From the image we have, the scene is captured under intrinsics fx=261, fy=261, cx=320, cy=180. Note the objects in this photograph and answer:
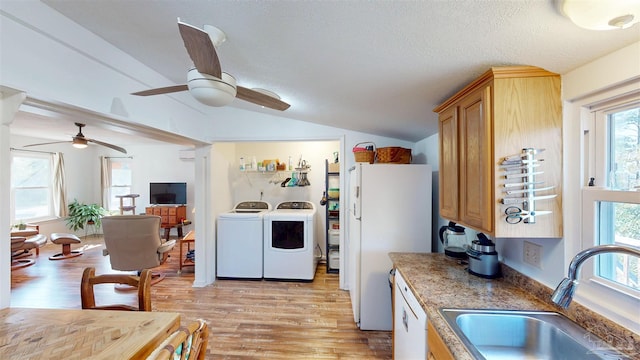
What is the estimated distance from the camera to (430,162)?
2.84 m

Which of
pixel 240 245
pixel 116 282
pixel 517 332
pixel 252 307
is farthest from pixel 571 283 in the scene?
pixel 240 245

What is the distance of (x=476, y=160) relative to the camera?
4.48 feet

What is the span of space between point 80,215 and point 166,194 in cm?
197

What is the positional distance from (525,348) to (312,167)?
357 cm

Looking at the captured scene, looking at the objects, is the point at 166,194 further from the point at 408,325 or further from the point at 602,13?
the point at 602,13

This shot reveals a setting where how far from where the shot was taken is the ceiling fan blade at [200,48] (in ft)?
3.12

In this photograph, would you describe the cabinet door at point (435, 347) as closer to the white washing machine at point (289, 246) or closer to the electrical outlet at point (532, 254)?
the electrical outlet at point (532, 254)

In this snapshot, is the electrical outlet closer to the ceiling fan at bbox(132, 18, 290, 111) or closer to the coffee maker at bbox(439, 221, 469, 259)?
the coffee maker at bbox(439, 221, 469, 259)

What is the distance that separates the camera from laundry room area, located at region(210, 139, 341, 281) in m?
3.62

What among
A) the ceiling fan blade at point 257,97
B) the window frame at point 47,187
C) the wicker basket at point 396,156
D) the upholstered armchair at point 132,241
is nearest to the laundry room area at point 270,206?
the upholstered armchair at point 132,241

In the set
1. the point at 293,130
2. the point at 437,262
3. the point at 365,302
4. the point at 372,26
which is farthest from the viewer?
the point at 293,130

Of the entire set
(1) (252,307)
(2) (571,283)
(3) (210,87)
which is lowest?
(1) (252,307)

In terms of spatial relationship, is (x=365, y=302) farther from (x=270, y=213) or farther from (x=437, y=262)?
(x=270, y=213)

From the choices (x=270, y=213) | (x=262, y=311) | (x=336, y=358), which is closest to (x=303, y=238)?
(x=270, y=213)
